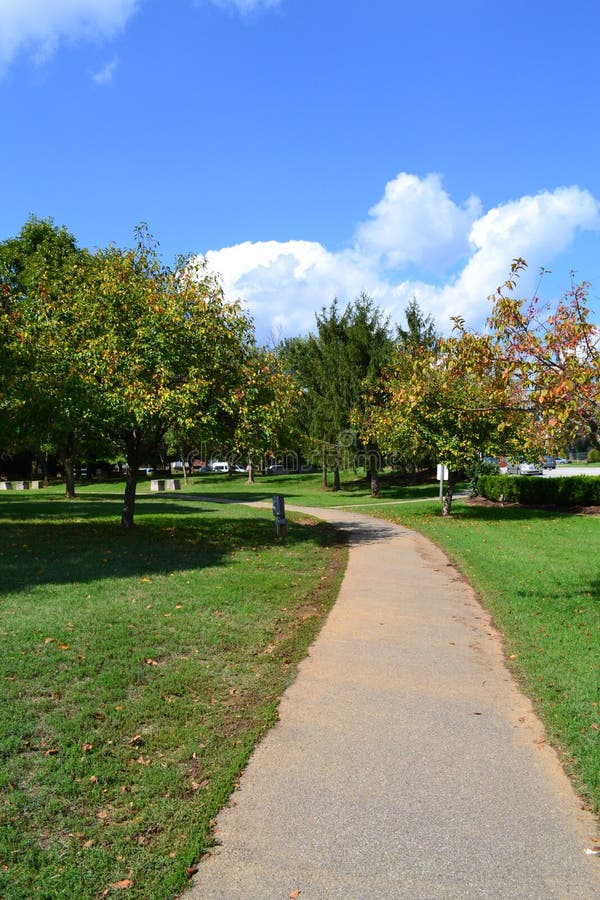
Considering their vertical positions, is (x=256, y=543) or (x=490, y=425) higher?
(x=490, y=425)

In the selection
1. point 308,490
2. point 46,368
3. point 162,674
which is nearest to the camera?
point 162,674

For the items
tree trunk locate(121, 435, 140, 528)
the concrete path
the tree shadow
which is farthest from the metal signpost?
the concrete path

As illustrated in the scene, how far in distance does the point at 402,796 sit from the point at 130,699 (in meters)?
2.64

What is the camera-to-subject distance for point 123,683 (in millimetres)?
5969

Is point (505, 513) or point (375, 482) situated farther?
point (375, 482)

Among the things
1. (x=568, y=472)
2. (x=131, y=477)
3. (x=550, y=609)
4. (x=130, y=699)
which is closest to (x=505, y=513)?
(x=131, y=477)

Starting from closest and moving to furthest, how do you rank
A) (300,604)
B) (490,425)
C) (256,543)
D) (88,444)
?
1. (300,604)
2. (256,543)
3. (88,444)
4. (490,425)

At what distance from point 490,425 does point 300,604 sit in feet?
45.4

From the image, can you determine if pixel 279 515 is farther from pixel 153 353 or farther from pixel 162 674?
pixel 162 674

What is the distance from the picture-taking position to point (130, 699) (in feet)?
18.7

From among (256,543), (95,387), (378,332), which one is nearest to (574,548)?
(256,543)

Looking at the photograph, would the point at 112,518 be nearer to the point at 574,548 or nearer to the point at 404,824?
the point at 574,548

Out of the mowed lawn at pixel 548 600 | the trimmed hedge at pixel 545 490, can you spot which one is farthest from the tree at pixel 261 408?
the trimmed hedge at pixel 545 490

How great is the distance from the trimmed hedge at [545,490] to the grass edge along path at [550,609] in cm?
345
